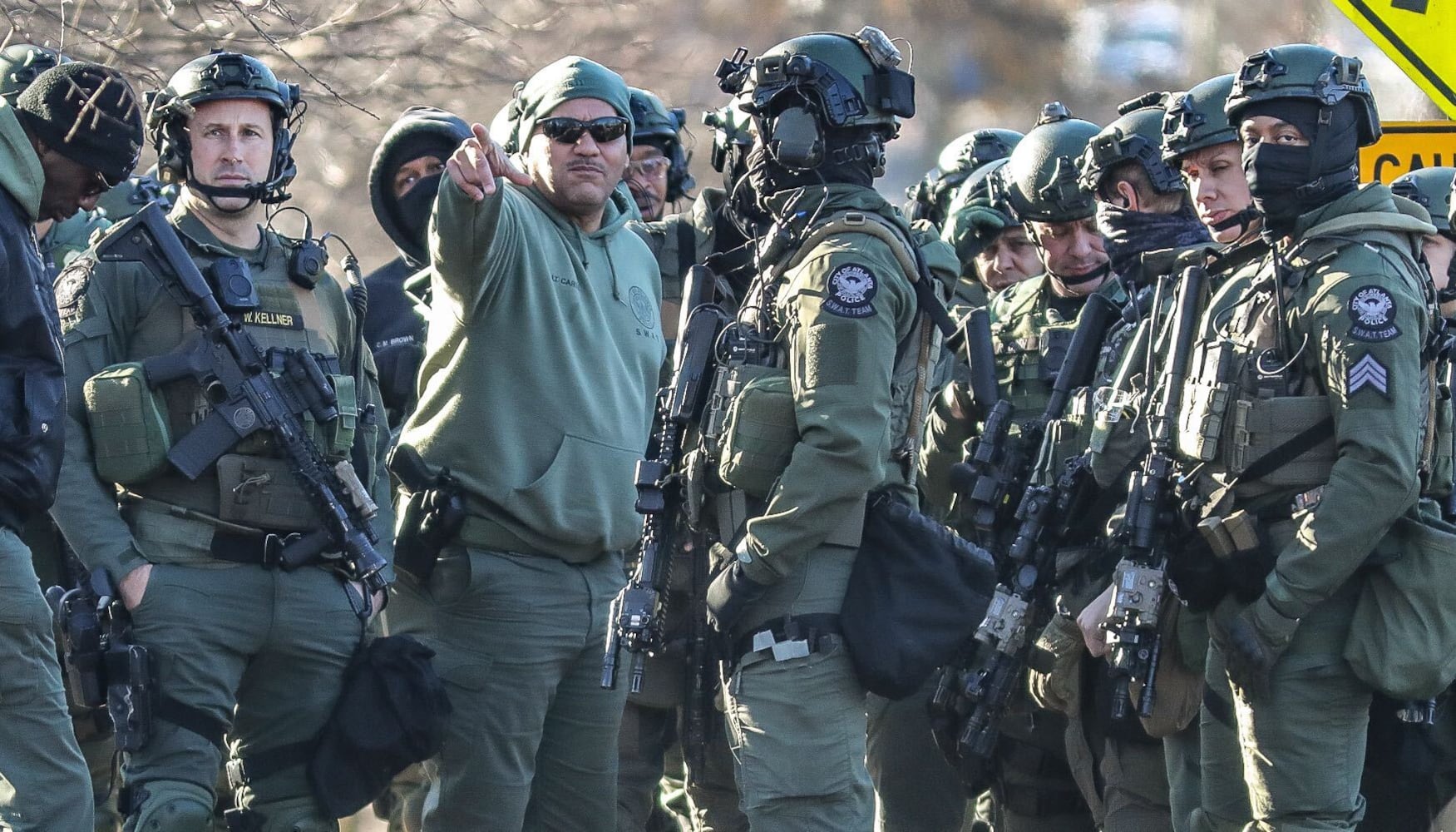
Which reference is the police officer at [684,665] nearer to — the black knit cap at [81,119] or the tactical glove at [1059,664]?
the tactical glove at [1059,664]

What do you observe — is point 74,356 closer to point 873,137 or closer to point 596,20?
point 873,137

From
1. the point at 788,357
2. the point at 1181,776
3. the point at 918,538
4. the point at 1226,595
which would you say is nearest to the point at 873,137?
the point at 788,357

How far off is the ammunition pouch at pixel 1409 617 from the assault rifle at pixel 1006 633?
3.96 ft

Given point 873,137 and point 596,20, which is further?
point 596,20

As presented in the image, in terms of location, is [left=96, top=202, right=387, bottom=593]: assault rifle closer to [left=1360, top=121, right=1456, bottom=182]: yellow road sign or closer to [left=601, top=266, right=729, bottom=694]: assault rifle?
[left=601, top=266, right=729, bottom=694]: assault rifle

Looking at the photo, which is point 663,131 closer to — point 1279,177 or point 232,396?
point 232,396

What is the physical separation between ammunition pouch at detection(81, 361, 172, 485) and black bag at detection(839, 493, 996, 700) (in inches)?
73.0

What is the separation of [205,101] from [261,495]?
113 cm

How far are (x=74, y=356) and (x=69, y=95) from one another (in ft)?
2.44

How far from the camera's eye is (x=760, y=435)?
5453mm

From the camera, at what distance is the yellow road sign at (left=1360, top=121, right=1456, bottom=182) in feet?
28.6

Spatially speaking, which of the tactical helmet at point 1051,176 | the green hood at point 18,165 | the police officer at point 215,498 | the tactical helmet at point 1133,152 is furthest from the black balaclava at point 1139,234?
the green hood at point 18,165

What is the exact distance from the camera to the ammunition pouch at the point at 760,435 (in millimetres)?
5449

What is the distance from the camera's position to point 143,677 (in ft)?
18.2
